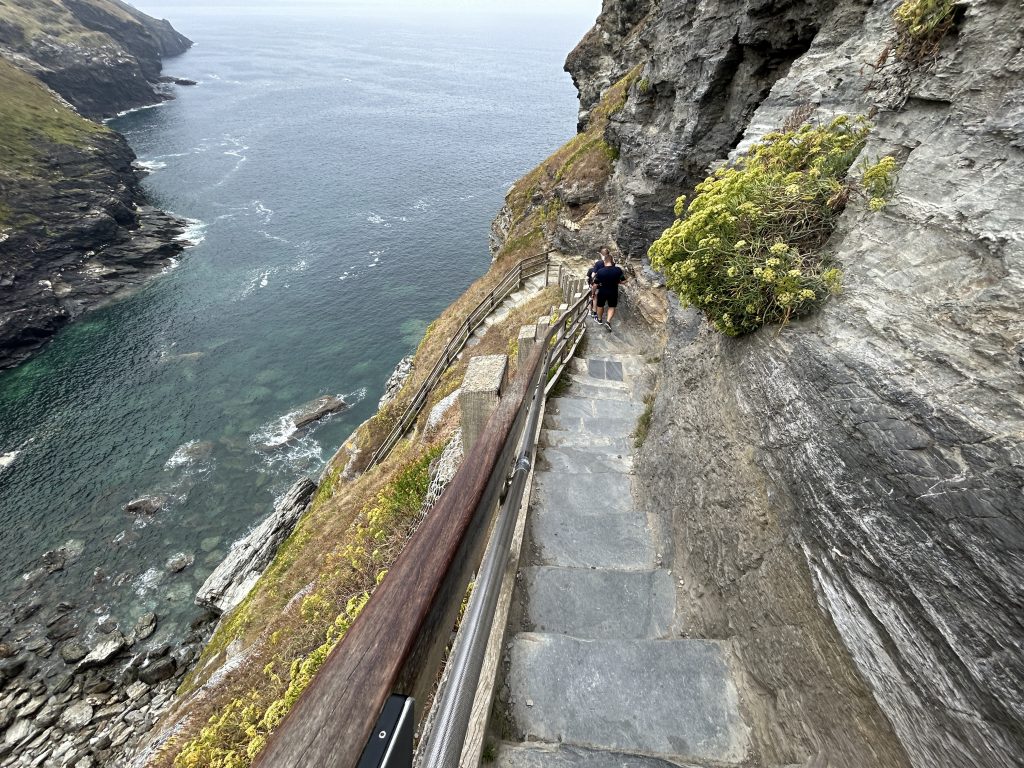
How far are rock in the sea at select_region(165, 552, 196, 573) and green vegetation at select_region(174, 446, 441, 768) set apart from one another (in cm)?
2227

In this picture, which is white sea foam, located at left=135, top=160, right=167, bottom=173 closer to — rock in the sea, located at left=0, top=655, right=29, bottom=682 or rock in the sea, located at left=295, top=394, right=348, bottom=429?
rock in the sea, located at left=295, top=394, right=348, bottom=429

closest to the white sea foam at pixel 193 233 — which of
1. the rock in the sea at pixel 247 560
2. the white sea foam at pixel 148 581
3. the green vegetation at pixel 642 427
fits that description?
the white sea foam at pixel 148 581

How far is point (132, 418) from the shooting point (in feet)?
117

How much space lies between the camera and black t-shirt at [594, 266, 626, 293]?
42.4ft

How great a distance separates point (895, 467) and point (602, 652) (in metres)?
2.35

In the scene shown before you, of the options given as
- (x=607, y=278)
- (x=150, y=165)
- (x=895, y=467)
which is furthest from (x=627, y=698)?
(x=150, y=165)

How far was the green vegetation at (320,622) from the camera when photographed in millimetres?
6755

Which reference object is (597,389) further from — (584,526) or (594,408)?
(584,526)

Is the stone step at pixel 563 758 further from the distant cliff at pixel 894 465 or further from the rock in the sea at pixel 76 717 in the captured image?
the rock in the sea at pixel 76 717

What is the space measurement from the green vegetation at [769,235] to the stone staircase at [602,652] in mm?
2554

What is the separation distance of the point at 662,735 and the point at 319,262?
58.3 meters

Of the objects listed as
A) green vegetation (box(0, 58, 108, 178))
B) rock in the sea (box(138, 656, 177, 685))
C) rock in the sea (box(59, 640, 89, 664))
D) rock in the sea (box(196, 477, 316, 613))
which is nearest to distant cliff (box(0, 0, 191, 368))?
green vegetation (box(0, 58, 108, 178))

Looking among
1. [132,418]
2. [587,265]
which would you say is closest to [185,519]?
[132,418]

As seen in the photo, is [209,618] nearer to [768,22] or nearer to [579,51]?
[768,22]
